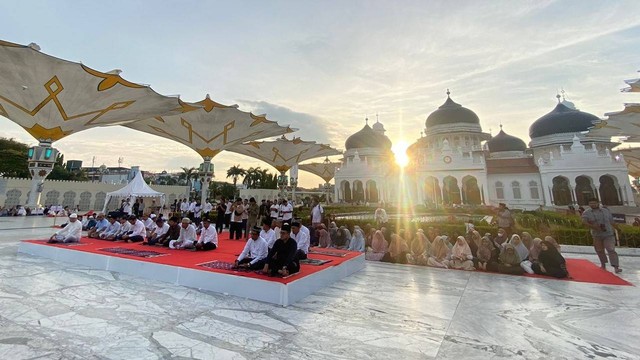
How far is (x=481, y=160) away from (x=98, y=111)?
27.3 meters

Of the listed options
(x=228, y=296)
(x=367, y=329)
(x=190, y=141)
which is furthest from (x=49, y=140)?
(x=367, y=329)

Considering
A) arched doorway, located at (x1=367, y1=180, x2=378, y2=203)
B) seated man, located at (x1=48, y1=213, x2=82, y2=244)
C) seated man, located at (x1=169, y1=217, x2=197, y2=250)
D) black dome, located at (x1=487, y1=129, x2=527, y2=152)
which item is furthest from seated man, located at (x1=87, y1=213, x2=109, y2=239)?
black dome, located at (x1=487, y1=129, x2=527, y2=152)

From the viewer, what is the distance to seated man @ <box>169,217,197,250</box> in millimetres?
7102

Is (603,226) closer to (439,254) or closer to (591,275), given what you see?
(591,275)

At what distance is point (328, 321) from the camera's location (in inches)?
138

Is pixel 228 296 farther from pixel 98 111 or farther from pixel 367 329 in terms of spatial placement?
pixel 98 111

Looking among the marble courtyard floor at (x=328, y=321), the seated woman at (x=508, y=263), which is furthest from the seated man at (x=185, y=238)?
the seated woman at (x=508, y=263)

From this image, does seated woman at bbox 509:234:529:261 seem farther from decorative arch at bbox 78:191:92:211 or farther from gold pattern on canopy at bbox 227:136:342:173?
decorative arch at bbox 78:191:92:211

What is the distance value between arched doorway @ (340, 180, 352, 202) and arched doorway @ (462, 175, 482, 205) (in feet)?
40.4

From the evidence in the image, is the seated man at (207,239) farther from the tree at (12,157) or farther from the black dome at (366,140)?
the tree at (12,157)

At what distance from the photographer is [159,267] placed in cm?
525

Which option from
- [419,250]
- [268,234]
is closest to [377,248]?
[419,250]

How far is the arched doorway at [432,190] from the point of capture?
26356 mm

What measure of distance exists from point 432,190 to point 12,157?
137ft
